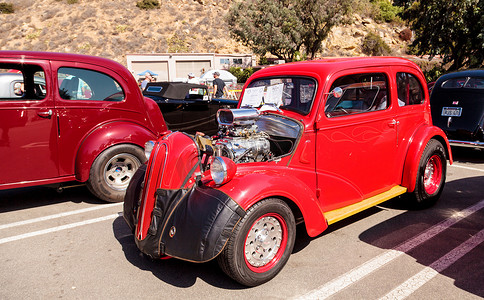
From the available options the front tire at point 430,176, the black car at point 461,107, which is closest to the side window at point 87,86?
the front tire at point 430,176

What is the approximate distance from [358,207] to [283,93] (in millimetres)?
1462

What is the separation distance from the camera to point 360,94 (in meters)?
3.82

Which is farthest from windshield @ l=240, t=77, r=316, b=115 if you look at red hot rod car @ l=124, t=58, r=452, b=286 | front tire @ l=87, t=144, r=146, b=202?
front tire @ l=87, t=144, r=146, b=202

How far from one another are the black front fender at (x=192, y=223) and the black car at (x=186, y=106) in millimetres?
4362

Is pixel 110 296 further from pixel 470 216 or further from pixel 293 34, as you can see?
pixel 293 34

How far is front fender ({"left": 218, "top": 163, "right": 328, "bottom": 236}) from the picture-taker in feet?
8.52

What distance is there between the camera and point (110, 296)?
8.82 feet

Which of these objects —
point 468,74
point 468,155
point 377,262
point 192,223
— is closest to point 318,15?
point 468,74

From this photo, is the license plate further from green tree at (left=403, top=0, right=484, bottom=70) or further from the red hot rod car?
green tree at (left=403, top=0, right=484, bottom=70)

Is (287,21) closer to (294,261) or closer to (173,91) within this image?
(173,91)

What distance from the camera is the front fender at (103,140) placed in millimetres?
4520

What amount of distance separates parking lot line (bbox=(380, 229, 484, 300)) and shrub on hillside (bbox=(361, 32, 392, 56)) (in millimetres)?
41074

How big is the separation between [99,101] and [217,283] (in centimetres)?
320

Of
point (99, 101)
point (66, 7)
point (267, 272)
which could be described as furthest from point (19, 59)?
point (66, 7)
